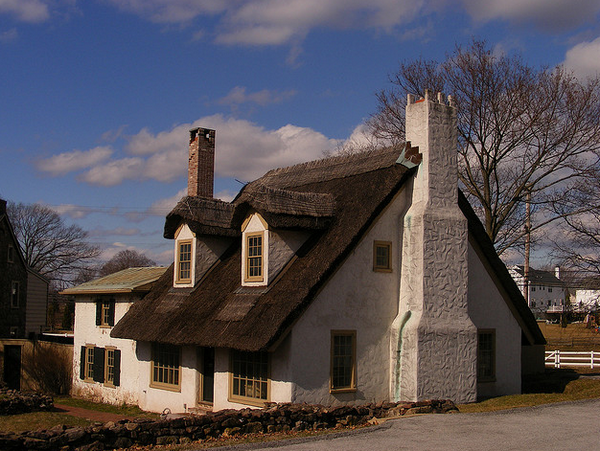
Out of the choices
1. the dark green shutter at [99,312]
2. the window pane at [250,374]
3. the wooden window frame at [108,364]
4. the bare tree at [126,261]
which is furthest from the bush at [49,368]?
the bare tree at [126,261]

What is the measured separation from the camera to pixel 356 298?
54.2ft

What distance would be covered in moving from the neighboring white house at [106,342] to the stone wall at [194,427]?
9.28 meters

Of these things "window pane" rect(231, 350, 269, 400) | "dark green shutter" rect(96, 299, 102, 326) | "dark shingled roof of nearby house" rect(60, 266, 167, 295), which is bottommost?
"window pane" rect(231, 350, 269, 400)

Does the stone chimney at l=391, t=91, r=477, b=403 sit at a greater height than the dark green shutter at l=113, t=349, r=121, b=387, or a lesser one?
greater

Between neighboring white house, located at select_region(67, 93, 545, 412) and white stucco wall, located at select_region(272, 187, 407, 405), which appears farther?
neighboring white house, located at select_region(67, 93, 545, 412)

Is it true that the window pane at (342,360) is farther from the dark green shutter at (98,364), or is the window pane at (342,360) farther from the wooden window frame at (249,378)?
the dark green shutter at (98,364)

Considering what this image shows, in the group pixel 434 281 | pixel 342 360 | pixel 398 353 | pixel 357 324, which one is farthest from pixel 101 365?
pixel 434 281

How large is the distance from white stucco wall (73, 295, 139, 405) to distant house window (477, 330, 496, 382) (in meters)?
10.5

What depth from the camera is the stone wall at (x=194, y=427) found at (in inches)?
437

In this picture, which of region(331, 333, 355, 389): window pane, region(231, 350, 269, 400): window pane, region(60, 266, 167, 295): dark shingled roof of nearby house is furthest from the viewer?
region(60, 266, 167, 295): dark shingled roof of nearby house

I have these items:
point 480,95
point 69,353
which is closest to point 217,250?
point 69,353

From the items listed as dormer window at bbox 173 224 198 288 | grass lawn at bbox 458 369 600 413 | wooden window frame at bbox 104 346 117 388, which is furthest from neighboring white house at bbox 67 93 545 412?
wooden window frame at bbox 104 346 117 388

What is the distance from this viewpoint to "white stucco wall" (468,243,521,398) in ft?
61.6

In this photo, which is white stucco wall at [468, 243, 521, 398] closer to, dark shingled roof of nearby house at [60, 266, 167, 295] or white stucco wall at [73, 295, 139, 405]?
dark shingled roof of nearby house at [60, 266, 167, 295]
